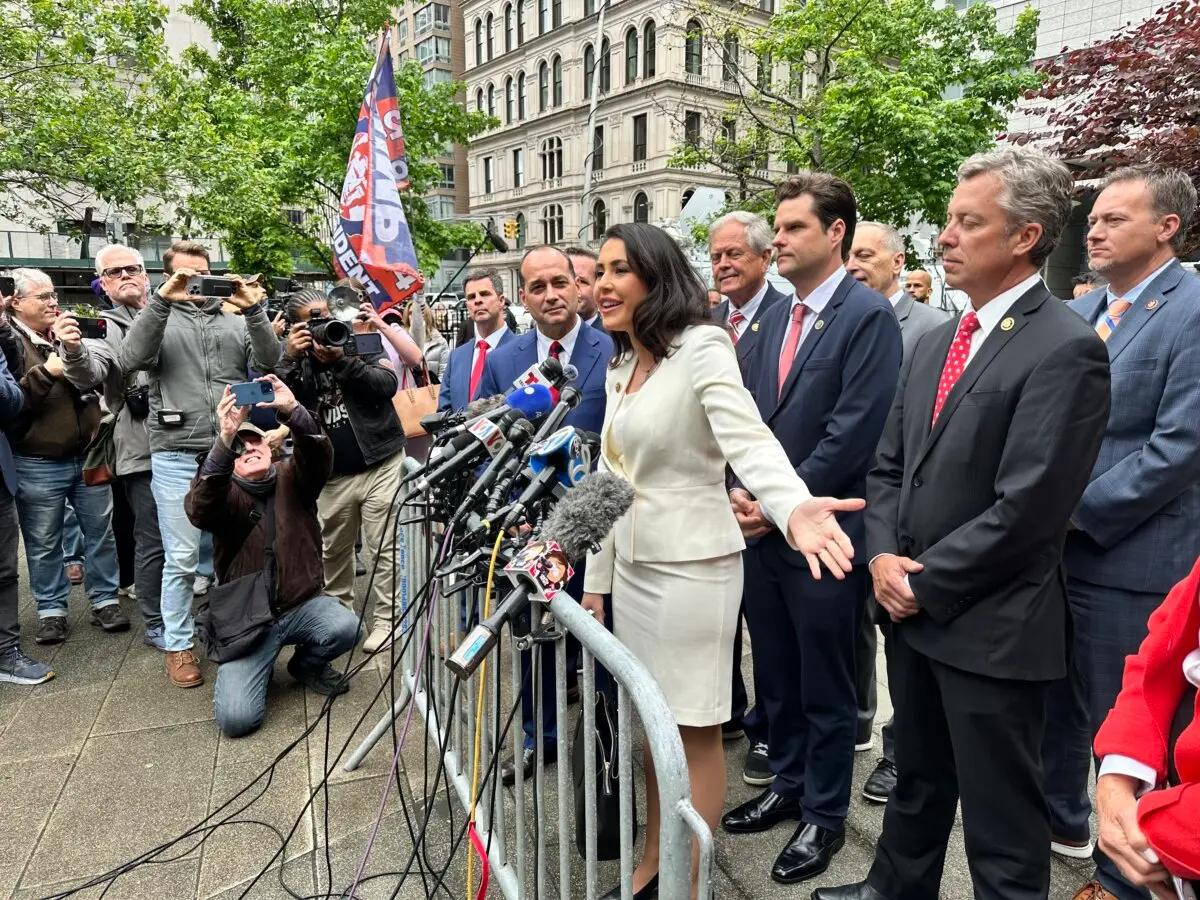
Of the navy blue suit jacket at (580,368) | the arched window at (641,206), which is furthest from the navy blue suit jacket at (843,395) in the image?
the arched window at (641,206)

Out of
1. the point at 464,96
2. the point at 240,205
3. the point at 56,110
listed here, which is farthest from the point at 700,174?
the point at 56,110

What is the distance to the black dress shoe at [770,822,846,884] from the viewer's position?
2578 millimetres

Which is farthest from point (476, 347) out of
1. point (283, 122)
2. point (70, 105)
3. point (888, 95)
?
point (283, 122)

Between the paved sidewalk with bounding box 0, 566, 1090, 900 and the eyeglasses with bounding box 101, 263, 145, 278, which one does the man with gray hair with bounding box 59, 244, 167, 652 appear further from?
the paved sidewalk with bounding box 0, 566, 1090, 900

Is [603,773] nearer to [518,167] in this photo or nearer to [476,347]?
[476,347]

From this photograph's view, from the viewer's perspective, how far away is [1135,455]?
230 cm

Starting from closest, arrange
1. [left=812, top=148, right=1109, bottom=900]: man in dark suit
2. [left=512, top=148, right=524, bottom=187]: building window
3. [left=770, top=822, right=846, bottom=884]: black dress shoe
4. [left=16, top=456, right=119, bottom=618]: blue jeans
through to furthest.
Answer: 1. [left=812, top=148, right=1109, bottom=900]: man in dark suit
2. [left=770, top=822, right=846, bottom=884]: black dress shoe
3. [left=16, top=456, right=119, bottom=618]: blue jeans
4. [left=512, top=148, right=524, bottom=187]: building window

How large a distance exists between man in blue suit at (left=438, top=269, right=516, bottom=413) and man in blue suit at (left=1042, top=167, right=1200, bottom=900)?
2558 mm

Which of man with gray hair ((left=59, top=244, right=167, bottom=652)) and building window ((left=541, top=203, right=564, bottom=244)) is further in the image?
building window ((left=541, top=203, right=564, bottom=244))

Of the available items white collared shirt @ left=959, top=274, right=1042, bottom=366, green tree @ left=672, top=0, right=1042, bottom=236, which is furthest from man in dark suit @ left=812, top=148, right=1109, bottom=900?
green tree @ left=672, top=0, right=1042, bottom=236

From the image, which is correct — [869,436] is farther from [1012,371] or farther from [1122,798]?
[1122,798]

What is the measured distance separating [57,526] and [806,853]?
4737 mm

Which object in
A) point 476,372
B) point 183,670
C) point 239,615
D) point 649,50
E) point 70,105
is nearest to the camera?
point 239,615

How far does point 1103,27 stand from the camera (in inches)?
640
